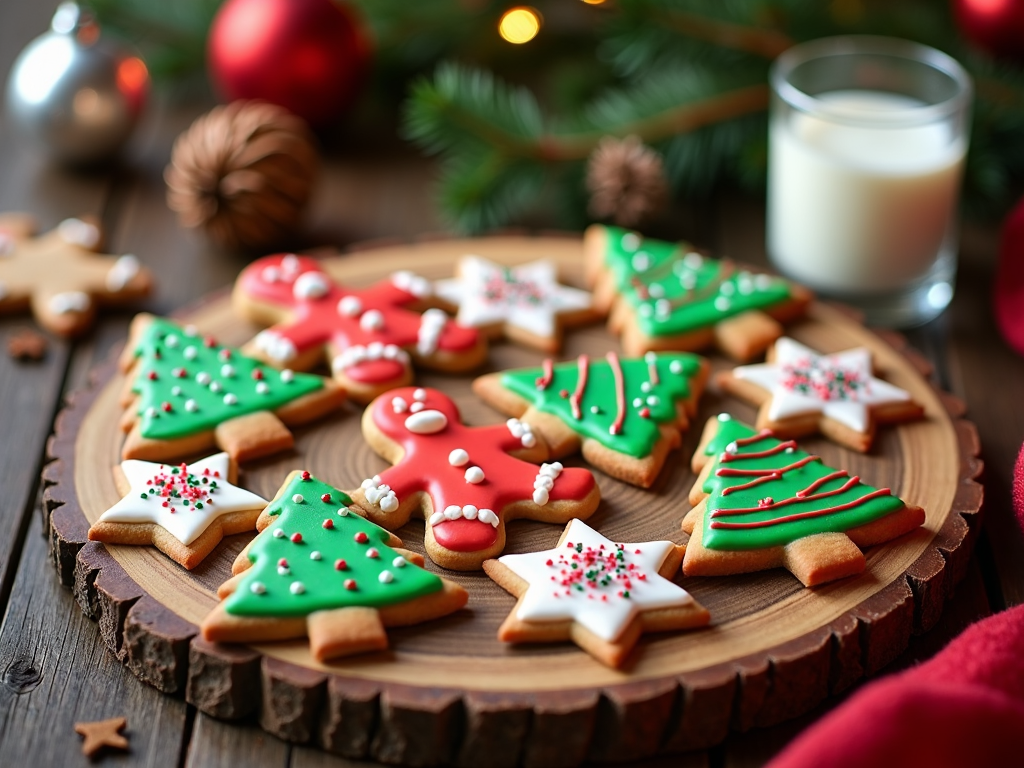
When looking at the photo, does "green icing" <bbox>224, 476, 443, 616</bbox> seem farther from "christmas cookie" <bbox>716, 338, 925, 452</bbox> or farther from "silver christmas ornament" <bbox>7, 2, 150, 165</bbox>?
"silver christmas ornament" <bbox>7, 2, 150, 165</bbox>


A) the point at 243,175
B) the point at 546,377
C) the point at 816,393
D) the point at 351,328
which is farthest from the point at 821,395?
the point at 243,175

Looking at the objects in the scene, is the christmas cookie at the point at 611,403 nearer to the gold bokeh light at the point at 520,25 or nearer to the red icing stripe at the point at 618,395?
the red icing stripe at the point at 618,395

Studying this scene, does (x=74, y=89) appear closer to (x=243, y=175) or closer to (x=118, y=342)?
(x=243, y=175)

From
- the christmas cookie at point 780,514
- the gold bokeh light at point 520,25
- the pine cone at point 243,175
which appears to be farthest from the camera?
the gold bokeh light at point 520,25

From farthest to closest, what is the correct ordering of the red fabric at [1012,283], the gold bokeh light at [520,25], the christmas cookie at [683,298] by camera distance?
1. the gold bokeh light at [520,25]
2. the red fabric at [1012,283]
3. the christmas cookie at [683,298]

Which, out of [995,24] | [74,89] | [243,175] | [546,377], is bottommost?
[546,377]

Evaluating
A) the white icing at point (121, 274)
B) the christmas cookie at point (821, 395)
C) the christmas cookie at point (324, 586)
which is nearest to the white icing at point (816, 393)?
the christmas cookie at point (821, 395)

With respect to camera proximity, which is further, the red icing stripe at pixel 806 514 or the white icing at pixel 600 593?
the red icing stripe at pixel 806 514
